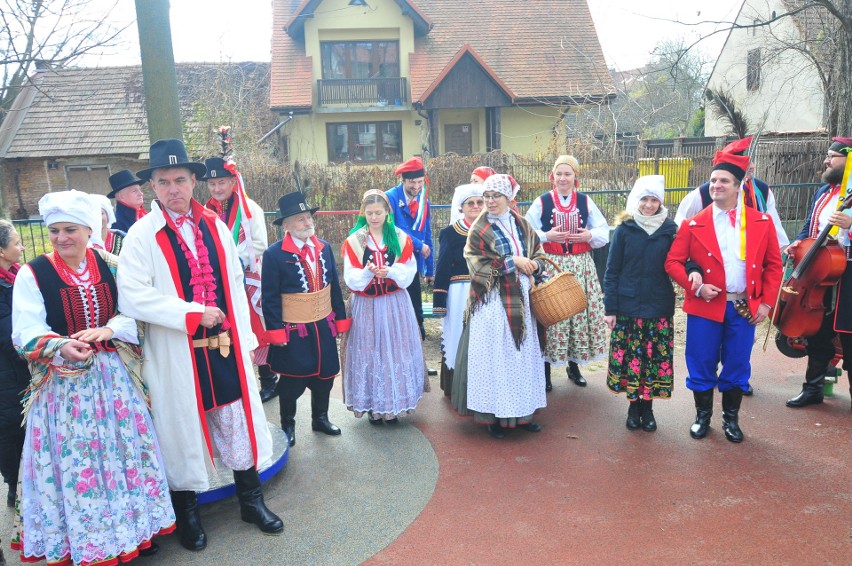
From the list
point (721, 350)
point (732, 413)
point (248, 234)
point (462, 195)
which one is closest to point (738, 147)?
point (721, 350)

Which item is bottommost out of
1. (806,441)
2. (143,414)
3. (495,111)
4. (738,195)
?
(806,441)

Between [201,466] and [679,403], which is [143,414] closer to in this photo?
[201,466]

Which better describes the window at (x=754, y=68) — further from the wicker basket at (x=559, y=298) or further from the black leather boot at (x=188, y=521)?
the black leather boot at (x=188, y=521)

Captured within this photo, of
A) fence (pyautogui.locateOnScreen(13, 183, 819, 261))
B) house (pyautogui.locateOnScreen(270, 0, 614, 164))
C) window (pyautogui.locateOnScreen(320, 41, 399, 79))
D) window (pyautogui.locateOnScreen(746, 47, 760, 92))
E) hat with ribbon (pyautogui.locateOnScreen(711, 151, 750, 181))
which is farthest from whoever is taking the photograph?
window (pyautogui.locateOnScreen(320, 41, 399, 79))

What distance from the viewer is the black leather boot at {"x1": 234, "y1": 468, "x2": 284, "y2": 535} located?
11.5 feet

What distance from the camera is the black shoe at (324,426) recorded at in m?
4.87

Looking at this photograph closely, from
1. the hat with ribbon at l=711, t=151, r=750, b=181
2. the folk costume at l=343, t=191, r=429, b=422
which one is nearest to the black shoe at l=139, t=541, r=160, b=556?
the folk costume at l=343, t=191, r=429, b=422

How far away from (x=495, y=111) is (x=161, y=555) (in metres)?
19.6

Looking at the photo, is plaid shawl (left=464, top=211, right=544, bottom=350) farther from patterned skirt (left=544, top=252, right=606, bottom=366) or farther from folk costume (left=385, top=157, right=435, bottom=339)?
folk costume (left=385, top=157, right=435, bottom=339)

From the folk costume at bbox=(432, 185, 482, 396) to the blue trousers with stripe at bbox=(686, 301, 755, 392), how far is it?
1.76m

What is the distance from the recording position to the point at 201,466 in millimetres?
3318

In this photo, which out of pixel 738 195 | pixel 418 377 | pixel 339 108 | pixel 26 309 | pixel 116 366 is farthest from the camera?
pixel 339 108

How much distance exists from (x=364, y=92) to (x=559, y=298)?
707 inches

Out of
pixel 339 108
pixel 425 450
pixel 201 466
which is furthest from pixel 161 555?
pixel 339 108
